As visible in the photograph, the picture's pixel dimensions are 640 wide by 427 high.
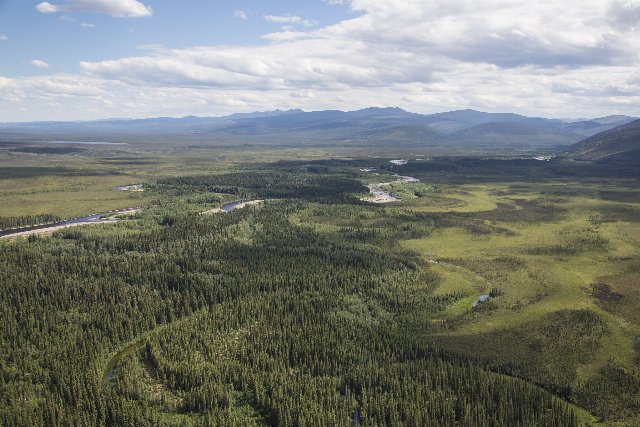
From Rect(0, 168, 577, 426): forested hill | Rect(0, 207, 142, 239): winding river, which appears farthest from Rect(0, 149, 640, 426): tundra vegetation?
Rect(0, 207, 142, 239): winding river

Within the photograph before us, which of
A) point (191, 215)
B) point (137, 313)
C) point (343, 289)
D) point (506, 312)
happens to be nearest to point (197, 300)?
point (137, 313)

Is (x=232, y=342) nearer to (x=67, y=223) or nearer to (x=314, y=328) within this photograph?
(x=314, y=328)

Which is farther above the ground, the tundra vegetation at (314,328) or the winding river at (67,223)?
the winding river at (67,223)

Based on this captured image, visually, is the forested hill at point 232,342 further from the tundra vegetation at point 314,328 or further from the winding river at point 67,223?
the winding river at point 67,223

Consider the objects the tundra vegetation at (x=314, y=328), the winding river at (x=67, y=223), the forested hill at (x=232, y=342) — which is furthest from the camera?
the winding river at (x=67, y=223)

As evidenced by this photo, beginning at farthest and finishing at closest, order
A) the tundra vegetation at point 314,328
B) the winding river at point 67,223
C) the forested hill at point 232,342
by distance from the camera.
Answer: the winding river at point 67,223 → the tundra vegetation at point 314,328 → the forested hill at point 232,342

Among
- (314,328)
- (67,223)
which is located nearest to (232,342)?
(314,328)

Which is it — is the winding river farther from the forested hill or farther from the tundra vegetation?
the forested hill

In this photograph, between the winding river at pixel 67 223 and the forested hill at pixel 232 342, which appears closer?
the forested hill at pixel 232 342

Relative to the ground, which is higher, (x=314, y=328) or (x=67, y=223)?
(x=67, y=223)

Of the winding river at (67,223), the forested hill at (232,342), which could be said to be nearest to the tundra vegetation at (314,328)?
the forested hill at (232,342)
